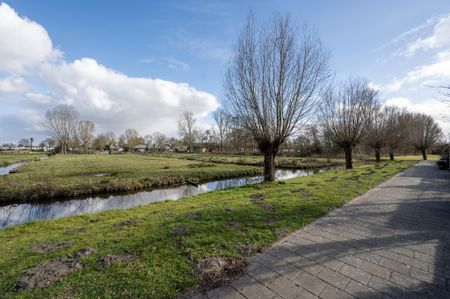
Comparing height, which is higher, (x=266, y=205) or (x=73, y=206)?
(x=266, y=205)

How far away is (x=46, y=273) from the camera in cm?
321

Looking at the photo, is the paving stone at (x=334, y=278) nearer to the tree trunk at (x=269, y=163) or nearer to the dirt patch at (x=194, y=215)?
the dirt patch at (x=194, y=215)

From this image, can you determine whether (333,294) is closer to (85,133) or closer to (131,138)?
(85,133)

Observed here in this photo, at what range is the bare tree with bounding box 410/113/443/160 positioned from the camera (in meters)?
36.4

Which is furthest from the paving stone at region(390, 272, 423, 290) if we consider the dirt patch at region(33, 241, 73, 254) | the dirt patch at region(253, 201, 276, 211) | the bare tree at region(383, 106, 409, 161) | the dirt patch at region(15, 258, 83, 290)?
the bare tree at region(383, 106, 409, 161)

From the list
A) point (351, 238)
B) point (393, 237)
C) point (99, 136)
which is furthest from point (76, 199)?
point (99, 136)

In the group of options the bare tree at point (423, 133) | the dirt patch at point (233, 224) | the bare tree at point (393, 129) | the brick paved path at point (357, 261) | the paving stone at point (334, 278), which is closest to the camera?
the brick paved path at point (357, 261)

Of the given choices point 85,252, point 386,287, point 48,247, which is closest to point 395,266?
point 386,287

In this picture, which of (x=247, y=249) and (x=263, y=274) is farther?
(x=247, y=249)

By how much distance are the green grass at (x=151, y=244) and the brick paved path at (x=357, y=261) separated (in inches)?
18.9

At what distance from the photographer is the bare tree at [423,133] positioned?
3641cm

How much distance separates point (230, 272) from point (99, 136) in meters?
96.8

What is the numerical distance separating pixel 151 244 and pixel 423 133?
48.9 m

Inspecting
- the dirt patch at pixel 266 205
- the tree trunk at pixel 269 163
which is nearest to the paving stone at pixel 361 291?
the dirt patch at pixel 266 205
